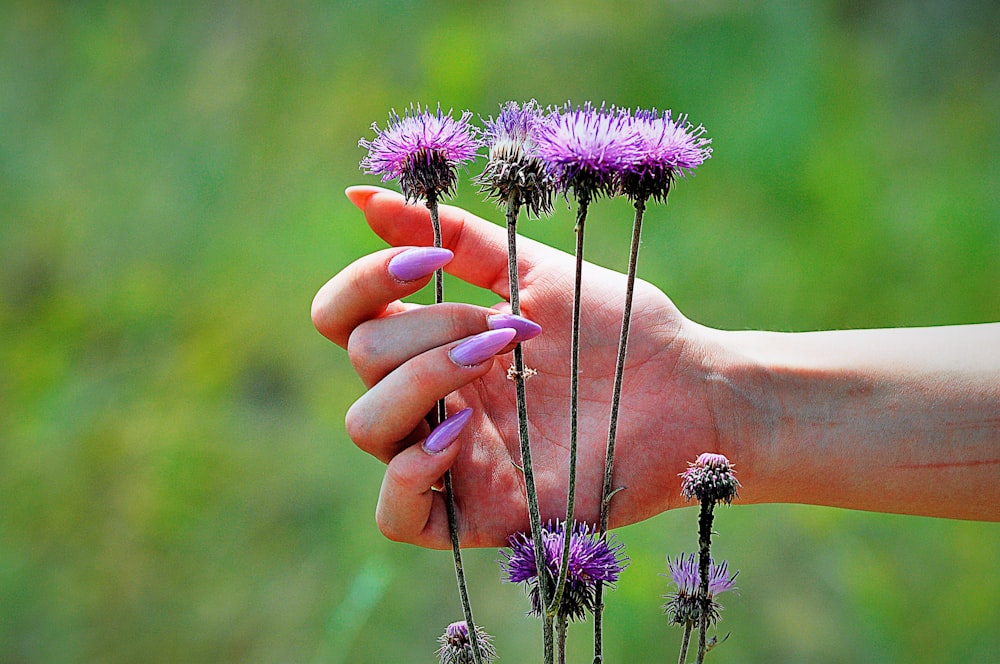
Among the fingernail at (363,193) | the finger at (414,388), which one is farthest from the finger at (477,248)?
the finger at (414,388)

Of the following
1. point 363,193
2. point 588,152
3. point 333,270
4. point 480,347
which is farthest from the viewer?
point 333,270

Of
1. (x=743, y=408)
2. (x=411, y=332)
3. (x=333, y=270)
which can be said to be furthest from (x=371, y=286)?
(x=333, y=270)

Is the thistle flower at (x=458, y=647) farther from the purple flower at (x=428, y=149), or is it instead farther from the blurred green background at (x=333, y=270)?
the blurred green background at (x=333, y=270)

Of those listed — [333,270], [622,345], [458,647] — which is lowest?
[458,647]

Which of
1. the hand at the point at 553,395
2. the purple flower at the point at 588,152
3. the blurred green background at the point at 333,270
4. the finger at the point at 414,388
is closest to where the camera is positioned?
the purple flower at the point at 588,152

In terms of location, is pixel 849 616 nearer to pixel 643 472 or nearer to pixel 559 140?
pixel 643 472

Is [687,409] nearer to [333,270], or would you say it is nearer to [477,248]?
[477,248]
